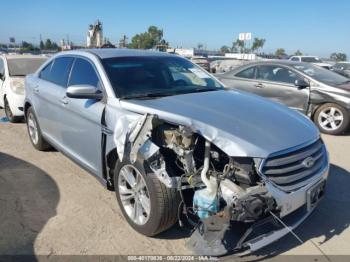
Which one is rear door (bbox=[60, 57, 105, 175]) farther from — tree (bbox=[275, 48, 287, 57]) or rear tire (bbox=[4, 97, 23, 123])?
tree (bbox=[275, 48, 287, 57])

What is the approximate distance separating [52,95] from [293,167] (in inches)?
131

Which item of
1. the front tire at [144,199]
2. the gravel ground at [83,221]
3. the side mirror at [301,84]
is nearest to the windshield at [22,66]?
the gravel ground at [83,221]

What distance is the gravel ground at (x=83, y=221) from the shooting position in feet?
10.5

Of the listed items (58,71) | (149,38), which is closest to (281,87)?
(58,71)

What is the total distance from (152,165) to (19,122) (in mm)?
6171

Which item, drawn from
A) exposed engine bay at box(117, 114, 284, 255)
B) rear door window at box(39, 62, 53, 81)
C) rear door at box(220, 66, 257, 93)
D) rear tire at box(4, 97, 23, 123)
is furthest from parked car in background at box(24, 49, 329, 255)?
rear door at box(220, 66, 257, 93)

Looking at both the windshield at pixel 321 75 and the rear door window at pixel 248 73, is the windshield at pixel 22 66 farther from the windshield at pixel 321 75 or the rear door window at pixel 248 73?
the windshield at pixel 321 75

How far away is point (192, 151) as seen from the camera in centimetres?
294

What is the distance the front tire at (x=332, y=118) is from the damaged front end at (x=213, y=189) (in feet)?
15.6

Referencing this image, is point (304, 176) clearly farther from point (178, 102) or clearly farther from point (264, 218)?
point (178, 102)

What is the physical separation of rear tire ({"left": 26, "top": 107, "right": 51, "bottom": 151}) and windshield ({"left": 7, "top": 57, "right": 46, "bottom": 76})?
2802mm

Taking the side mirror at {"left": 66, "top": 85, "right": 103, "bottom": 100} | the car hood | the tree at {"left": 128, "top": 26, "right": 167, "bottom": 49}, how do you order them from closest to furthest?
the car hood < the side mirror at {"left": 66, "top": 85, "right": 103, "bottom": 100} < the tree at {"left": 128, "top": 26, "right": 167, "bottom": 49}

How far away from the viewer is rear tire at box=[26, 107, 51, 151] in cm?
563

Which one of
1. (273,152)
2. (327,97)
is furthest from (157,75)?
(327,97)
